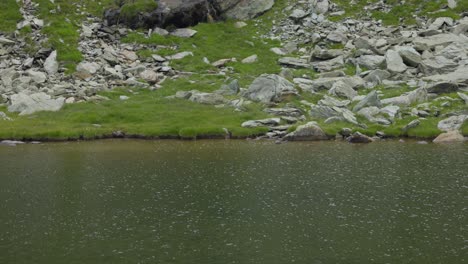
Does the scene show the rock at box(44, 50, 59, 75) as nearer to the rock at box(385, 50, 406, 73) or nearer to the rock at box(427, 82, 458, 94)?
the rock at box(385, 50, 406, 73)

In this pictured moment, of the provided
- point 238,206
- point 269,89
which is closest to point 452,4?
point 269,89

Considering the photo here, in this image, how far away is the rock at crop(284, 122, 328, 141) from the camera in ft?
269

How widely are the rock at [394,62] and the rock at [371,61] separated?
169 cm

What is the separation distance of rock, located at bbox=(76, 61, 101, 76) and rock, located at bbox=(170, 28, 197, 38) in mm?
26506

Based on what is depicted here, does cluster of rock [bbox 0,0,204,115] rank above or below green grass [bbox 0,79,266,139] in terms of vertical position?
above

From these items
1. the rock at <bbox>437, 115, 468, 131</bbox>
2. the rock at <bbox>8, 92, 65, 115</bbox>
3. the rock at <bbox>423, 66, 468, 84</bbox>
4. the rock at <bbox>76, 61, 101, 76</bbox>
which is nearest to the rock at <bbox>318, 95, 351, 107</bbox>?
the rock at <bbox>437, 115, 468, 131</bbox>

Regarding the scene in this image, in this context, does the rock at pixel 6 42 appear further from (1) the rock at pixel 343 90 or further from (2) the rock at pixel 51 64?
(1) the rock at pixel 343 90

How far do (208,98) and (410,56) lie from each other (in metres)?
41.3

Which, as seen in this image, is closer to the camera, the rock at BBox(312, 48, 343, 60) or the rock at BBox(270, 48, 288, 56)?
the rock at BBox(312, 48, 343, 60)

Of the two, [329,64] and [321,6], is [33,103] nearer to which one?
[329,64]

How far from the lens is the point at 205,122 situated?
89.6 metres

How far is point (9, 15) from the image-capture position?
424ft

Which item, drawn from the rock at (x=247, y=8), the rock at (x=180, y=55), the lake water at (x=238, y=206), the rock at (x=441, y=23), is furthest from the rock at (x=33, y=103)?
the rock at (x=441, y=23)

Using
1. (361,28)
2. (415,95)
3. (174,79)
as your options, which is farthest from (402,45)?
(174,79)
